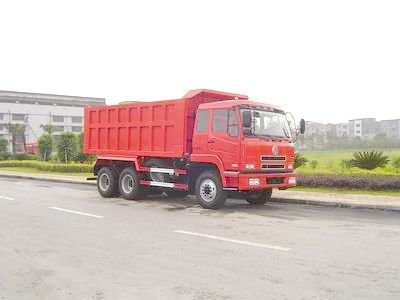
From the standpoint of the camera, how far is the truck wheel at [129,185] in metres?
14.4

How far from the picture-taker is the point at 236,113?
11.9 metres

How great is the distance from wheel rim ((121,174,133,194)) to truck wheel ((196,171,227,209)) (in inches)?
112

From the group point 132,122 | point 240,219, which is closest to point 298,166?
point 132,122

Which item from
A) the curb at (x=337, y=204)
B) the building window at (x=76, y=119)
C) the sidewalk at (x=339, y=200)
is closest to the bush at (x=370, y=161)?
the sidewalk at (x=339, y=200)

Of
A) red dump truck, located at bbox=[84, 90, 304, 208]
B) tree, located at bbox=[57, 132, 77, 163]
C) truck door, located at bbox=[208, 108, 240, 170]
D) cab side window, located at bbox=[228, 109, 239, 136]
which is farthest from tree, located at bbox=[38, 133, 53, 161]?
cab side window, located at bbox=[228, 109, 239, 136]

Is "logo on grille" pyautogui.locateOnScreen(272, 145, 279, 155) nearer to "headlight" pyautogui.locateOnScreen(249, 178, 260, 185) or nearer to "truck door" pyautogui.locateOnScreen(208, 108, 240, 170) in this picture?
"headlight" pyautogui.locateOnScreen(249, 178, 260, 185)

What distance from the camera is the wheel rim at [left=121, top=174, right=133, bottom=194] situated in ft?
48.2

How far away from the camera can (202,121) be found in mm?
12664

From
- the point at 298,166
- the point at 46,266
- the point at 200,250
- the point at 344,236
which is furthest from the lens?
the point at 298,166

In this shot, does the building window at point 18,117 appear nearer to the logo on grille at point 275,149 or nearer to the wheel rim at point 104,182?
the wheel rim at point 104,182

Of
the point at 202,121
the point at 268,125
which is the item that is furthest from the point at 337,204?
the point at 202,121

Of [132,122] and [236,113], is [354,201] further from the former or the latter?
[132,122]

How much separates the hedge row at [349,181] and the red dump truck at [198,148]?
3.27 meters

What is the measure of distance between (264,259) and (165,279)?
1.62 meters
